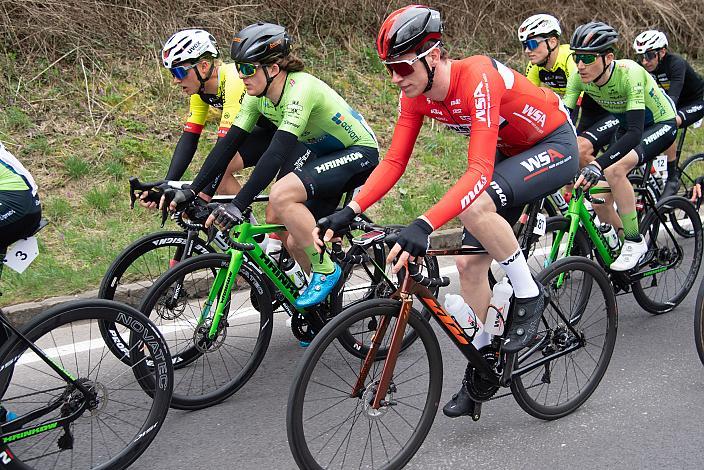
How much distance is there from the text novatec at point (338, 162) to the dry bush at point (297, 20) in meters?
6.12

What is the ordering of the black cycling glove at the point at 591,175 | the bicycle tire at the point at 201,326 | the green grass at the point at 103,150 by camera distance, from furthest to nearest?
the green grass at the point at 103,150
the black cycling glove at the point at 591,175
the bicycle tire at the point at 201,326

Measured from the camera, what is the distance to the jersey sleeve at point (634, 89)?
19.6ft

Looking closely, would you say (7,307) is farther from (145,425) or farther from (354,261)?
(354,261)

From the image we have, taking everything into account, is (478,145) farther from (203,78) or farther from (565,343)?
(203,78)

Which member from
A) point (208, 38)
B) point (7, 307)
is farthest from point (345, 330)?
point (7, 307)

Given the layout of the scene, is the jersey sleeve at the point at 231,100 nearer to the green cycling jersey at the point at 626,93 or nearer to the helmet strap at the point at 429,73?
the helmet strap at the point at 429,73

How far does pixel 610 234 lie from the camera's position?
19.3 feet

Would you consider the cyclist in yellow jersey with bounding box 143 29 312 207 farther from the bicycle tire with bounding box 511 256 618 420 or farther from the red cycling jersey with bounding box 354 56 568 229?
the bicycle tire with bounding box 511 256 618 420

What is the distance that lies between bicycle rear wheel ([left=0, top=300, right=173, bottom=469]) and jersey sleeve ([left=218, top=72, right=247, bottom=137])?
1.83 metres

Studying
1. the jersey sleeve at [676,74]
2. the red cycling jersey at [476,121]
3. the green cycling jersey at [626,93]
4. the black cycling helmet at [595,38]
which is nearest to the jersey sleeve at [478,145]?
the red cycling jersey at [476,121]

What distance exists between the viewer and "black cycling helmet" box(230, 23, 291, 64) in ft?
15.6

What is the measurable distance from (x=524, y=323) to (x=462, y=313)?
0.34 m

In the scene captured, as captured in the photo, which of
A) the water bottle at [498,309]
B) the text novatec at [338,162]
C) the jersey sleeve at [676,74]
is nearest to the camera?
the water bottle at [498,309]

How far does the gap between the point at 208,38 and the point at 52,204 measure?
347cm
